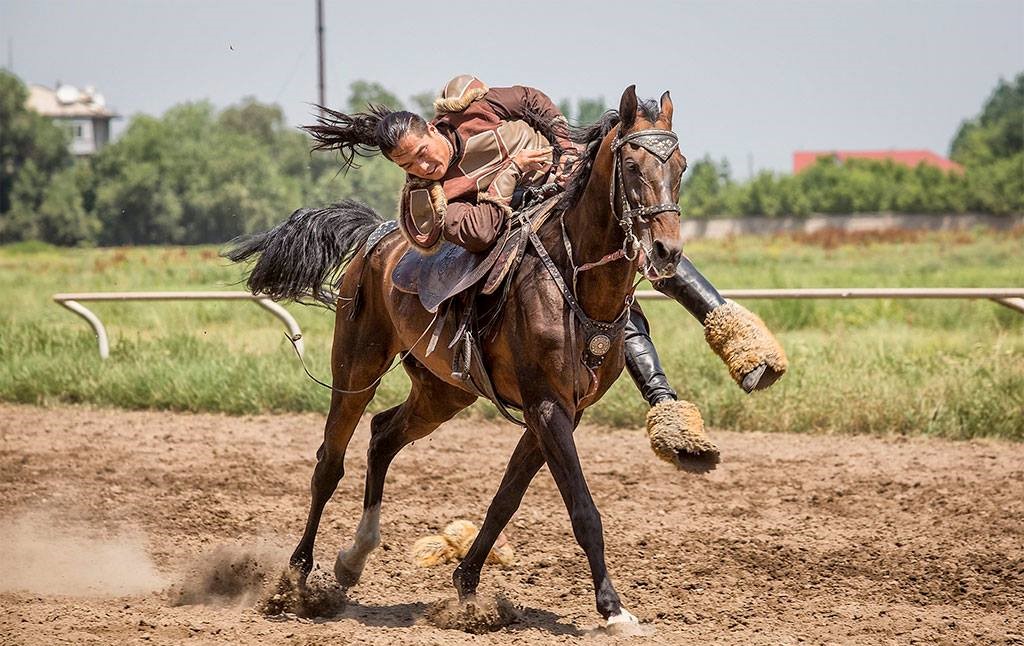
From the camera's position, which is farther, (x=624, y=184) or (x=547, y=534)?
(x=547, y=534)

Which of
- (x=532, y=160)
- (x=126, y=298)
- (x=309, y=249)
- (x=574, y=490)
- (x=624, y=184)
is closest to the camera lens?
(x=624, y=184)

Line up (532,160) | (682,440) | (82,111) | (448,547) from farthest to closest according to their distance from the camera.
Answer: (82,111) < (448,547) < (532,160) < (682,440)

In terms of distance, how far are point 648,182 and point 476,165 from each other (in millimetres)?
1399

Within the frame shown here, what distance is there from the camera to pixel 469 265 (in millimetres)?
5664

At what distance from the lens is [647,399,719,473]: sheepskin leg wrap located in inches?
212

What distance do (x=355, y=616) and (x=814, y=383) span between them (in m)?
6.11

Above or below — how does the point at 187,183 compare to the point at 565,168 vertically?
above

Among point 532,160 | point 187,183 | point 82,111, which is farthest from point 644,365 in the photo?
point 82,111

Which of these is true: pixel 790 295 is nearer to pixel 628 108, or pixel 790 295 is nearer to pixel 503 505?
pixel 503 505

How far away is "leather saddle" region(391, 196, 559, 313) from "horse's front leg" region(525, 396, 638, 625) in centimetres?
62

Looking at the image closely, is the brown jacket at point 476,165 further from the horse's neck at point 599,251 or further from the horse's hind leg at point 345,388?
the horse's hind leg at point 345,388

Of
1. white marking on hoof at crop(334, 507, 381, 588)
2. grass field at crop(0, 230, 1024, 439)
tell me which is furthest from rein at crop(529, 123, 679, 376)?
grass field at crop(0, 230, 1024, 439)

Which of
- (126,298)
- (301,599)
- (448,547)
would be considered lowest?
(301,599)

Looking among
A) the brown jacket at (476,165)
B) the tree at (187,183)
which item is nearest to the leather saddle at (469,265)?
the brown jacket at (476,165)
